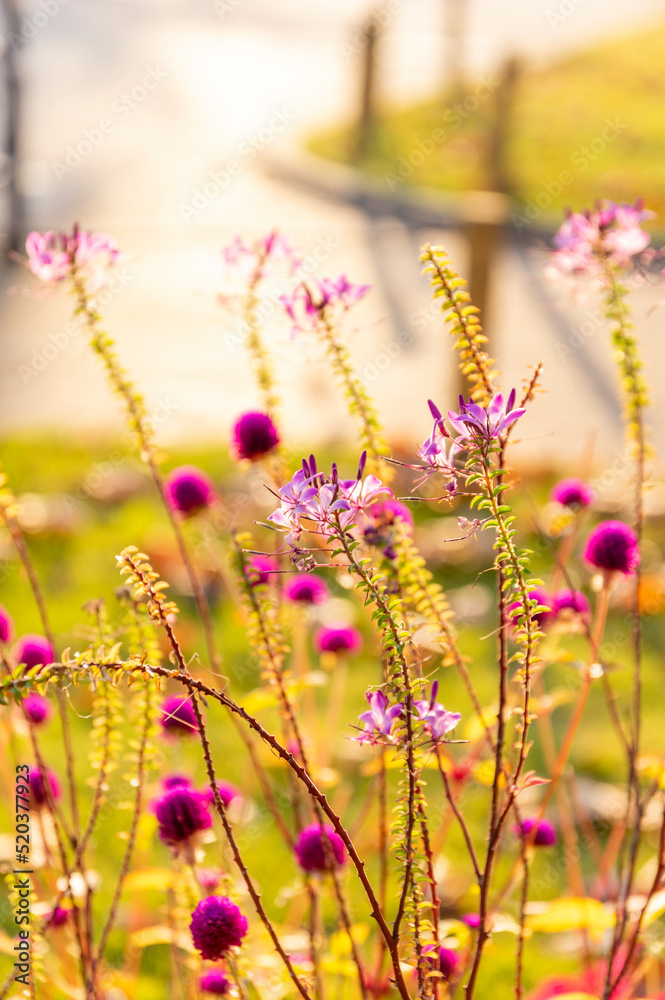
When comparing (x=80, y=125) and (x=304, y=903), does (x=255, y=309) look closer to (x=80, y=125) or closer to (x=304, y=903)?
(x=304, y=903)

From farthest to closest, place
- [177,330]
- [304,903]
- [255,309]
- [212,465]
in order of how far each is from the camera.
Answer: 1. [177,330]
2. [212,465]
3. [304,903]
4. [255,309]

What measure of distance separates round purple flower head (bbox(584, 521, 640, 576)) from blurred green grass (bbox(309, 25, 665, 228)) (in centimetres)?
805

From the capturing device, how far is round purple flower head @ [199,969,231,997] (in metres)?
1.32

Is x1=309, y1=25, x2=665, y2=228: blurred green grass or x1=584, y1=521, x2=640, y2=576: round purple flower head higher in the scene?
x1=309, y1=25, x2=665, y2=228: blurred green grass

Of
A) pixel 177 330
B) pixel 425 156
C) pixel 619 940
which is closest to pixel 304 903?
pixel 619 940

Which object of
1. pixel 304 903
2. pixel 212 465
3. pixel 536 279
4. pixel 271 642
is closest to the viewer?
pixel 271 642

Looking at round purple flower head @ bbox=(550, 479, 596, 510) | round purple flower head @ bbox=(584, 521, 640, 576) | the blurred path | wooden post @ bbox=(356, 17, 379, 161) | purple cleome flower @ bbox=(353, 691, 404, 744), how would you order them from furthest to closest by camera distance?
1. wooden post @ bbox=(356, 17, 379, 161)
2. the blurred path
3. round purple flower head @ bbox=(550, 479, 596, 510)
4. round purple flower head @ bbox=(584, 521, 640, 576)
5. purple cleome flower @ bbox=(353, 691, 404, 744)

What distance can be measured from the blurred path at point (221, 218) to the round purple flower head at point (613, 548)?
46 cm

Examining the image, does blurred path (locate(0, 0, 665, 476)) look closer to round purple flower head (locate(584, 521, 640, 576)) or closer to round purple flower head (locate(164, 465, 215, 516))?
round purple flower head (locate(164, 465, 215, 516))

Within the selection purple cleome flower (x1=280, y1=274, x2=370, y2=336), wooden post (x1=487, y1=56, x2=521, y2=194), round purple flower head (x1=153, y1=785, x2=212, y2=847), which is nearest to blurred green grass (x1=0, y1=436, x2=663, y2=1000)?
round purple flower head (x1=153, y1=785, x2=212, y2=847)

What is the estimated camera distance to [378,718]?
970 millimetres

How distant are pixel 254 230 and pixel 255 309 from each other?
798 cm

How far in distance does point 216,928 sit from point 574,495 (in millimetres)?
853

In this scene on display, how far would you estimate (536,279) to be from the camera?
29.9ft
